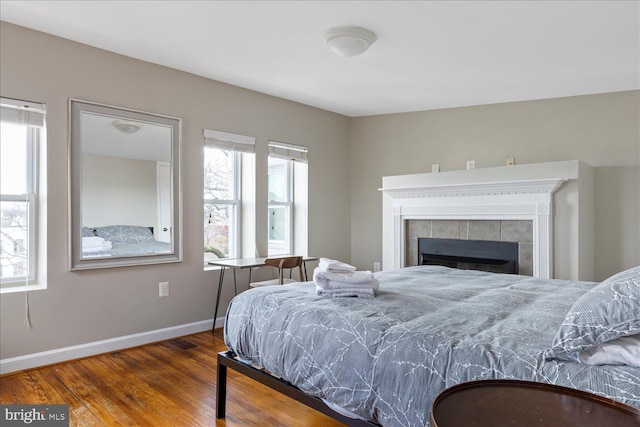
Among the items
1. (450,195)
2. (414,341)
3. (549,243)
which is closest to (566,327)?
(414,341)

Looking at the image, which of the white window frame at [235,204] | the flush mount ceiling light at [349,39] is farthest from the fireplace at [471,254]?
the flush mount ceiling light at [349,39]

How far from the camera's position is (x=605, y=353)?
4.04 ft

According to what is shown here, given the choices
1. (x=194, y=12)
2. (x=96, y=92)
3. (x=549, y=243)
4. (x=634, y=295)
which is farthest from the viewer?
(x=549, y=243)

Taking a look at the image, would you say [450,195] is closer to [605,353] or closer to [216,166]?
[216,166]

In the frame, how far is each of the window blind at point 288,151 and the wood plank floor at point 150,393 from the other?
2302 millimetres

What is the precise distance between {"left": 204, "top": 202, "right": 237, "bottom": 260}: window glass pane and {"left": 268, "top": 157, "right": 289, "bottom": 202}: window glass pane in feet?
2.03

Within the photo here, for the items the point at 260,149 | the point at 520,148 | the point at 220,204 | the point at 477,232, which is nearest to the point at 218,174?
the point at 220,204

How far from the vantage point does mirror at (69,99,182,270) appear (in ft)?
10.8

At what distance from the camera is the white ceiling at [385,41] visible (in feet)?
8.68

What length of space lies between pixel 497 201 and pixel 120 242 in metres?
3.55

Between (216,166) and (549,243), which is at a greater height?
(216,166)

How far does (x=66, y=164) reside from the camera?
3.23 m

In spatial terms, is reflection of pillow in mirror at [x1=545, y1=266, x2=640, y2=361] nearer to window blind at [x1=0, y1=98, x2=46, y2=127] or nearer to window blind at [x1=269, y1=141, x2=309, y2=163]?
window blind at [x1=0, y1=98, x2=46, y2=127]

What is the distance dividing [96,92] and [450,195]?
3487mm
